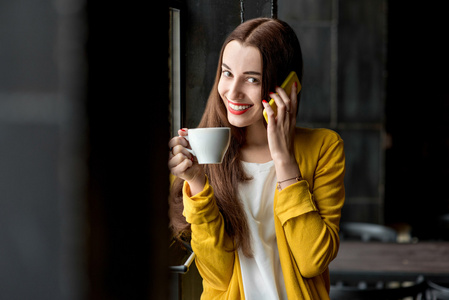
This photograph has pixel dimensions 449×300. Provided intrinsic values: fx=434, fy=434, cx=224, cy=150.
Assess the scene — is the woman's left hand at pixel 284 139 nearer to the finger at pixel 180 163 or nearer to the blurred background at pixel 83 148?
the finger at pixel 180 163

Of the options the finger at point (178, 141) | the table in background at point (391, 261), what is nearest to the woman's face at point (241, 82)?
the finger at point (178, 141)

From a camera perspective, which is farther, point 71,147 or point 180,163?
point 180,163

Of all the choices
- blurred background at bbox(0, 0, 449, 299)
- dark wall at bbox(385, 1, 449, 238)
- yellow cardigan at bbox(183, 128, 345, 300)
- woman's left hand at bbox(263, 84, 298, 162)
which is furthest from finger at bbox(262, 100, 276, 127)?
dark wall at bbox(385, 1, 449, 238)

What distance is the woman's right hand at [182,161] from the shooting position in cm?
80

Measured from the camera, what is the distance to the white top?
A: 91 centimetres

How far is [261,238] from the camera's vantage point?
Result: 914 millimetres

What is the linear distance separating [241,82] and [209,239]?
320mm

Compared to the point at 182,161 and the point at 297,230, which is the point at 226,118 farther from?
the point at 297,230

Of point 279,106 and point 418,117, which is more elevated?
point 418,117

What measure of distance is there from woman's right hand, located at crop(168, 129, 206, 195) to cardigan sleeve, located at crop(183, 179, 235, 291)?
4cm

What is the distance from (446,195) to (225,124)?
4992mm

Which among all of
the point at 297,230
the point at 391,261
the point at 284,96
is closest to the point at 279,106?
the point at 284,96

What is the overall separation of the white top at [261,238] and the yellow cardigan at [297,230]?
0.03 m

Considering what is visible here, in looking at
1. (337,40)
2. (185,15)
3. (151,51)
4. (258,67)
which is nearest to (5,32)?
(151,51)
